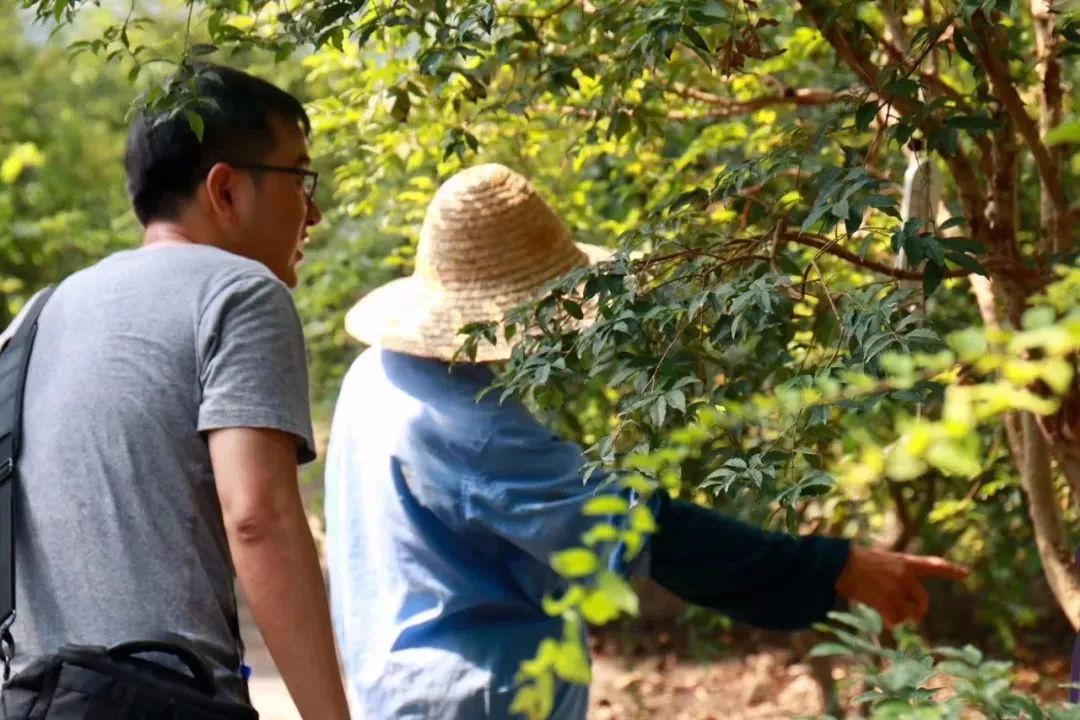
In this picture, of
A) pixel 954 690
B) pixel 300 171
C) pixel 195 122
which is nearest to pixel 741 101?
pixel 300 171

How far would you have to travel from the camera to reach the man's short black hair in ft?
8.22

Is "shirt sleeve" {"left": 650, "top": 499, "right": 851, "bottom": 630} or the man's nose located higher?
the man's nose

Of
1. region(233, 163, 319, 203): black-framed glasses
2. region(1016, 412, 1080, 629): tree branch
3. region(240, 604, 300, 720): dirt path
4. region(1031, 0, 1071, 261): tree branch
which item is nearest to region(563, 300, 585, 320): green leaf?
region(233, 163, 319, 203): black-framed glasses

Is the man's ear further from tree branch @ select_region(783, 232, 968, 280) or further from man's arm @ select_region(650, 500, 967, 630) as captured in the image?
man's arm @ select_region(650, 500, 967, 630)

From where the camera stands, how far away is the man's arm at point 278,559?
221 cm

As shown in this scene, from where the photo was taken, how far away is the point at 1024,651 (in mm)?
6598

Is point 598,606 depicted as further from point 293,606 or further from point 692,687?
point 692,687

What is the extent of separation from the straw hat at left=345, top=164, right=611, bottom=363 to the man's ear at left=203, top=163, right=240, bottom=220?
1.95 ft

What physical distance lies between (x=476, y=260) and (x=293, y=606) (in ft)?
3.35

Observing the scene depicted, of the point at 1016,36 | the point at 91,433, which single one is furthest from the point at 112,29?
the point at 1016,36

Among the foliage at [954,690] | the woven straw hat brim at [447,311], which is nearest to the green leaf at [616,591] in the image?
the foliage at [954,690]

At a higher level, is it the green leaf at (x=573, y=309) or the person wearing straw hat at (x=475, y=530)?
the green leaf at (x=573, y=309)

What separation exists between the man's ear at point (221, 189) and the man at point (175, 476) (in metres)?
0.19

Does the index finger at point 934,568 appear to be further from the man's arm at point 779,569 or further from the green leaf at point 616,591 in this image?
the green leaf at point 616,591
